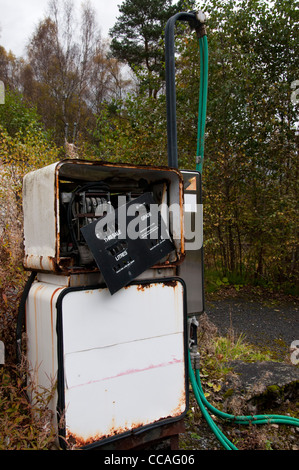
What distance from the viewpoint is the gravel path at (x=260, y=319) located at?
5.21 m

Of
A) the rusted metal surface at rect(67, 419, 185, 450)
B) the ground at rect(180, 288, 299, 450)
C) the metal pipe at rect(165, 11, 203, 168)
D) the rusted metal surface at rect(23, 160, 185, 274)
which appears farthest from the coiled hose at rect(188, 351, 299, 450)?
the metal pipe at rect(165, 11, 203, 168)

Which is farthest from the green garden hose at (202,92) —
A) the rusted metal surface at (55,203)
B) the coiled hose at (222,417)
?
the coiled hose at (222,417)

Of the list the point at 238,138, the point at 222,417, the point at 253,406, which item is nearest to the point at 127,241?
the point at 222,417

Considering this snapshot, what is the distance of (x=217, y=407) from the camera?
8.62 ft

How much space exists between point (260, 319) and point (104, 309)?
5.03 m

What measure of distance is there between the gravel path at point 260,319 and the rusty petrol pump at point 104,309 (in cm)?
288

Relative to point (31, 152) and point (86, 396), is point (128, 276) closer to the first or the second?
point (86, 396)

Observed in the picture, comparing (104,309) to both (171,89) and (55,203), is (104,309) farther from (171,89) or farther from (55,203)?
(171,89)

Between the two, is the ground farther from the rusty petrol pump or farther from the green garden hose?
the green garden hose

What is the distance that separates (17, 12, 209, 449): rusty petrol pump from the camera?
5.29 ft

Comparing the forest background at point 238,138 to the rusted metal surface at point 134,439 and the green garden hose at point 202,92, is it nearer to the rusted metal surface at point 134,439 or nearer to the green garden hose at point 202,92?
the green garden hose at point 202,92

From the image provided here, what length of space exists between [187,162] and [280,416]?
5.05 metres

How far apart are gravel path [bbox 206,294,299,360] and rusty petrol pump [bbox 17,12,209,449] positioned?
2.88 meters

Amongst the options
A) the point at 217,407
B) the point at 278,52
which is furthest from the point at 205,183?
the point at 217,407
